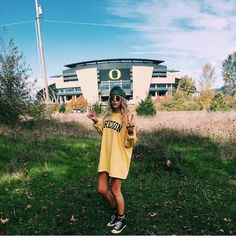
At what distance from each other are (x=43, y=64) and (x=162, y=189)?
55.2ft

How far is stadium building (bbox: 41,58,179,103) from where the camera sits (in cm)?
10200

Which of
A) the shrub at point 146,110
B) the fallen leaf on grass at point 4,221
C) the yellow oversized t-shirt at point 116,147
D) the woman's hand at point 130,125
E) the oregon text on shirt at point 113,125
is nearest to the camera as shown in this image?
the woman's hand at point 130,125

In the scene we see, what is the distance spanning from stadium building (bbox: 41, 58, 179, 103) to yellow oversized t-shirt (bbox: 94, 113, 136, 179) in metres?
93.5

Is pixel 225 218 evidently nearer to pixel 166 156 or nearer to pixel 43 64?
pixel 166 156

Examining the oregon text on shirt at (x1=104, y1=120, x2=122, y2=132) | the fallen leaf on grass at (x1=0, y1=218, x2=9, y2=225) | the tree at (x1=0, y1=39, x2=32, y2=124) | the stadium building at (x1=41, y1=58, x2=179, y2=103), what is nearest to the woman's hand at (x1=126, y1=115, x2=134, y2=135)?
the oregon text on shirt at (x1=104, y1=120, x2=122, y2=132)

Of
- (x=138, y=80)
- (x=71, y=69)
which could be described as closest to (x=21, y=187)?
(x=138, y=80)

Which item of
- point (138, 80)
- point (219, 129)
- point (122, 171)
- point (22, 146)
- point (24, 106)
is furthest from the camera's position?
point (138, 80)

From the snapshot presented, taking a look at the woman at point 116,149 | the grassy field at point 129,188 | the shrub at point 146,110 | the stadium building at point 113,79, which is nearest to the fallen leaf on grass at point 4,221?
the grassy field at point 129,188

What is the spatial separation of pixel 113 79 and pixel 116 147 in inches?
3873

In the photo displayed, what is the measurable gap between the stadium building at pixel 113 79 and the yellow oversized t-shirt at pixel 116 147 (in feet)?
307

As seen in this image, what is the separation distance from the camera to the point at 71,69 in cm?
10812

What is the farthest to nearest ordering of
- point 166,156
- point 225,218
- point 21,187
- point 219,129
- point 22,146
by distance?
point 219,129 → point 22,146 → point 166,156 → point 21,187 → point 225,218

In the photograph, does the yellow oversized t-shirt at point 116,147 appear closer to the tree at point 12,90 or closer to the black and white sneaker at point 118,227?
the black and white sneaker at point 118,227

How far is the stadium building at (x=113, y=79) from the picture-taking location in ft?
335
